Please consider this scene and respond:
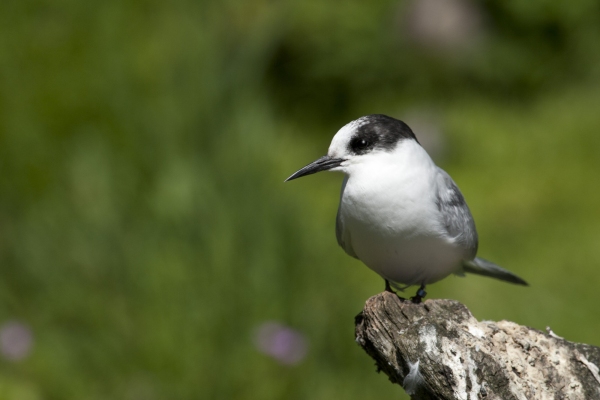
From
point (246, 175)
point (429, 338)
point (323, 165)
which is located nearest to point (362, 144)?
point (323, 165)

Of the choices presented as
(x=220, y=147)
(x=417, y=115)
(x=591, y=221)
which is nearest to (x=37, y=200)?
(x=220, y=147)

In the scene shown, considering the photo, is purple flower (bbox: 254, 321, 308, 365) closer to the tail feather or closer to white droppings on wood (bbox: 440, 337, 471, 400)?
the tail feather

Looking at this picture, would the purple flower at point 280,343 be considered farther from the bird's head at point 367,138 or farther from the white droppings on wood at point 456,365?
the white droppings on wood at point 456,365

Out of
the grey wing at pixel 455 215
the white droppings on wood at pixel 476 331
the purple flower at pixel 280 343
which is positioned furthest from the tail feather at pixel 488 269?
the purple flower at pixel 280 343

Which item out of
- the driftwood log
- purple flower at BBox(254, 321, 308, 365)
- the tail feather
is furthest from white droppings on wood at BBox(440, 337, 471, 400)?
purple flower at BBox(254, 321, 308, 365)

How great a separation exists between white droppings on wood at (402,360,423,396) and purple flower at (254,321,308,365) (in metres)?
1.67

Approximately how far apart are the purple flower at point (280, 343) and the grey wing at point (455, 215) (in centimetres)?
127

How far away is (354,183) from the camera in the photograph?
2619 millimetres

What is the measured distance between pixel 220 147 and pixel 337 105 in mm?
1658

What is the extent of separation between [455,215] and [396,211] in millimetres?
293

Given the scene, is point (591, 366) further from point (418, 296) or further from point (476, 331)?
point (418, 296)

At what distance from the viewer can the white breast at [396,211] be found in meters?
2.55

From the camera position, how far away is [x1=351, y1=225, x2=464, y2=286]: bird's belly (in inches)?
103

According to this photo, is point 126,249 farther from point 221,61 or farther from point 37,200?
point 221,61
